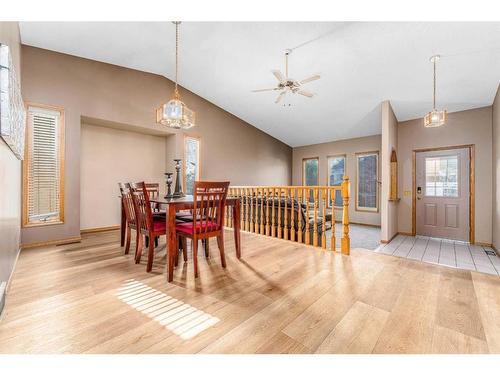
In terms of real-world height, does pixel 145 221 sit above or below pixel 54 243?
above

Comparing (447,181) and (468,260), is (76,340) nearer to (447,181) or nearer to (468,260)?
(468,260)

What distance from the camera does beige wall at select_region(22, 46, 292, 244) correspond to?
133 inches

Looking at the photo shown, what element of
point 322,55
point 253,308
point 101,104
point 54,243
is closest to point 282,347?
point 253,308

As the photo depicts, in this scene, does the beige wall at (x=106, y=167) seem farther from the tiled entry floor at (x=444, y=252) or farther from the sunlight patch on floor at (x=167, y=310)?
the tiled entry floor at (x=444, y=252)

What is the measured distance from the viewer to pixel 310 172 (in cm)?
789

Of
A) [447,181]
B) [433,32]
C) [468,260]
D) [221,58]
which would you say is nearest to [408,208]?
[447,181]

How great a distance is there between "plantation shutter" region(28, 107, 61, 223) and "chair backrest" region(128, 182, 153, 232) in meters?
2.06

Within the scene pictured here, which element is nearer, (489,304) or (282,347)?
(282,347)

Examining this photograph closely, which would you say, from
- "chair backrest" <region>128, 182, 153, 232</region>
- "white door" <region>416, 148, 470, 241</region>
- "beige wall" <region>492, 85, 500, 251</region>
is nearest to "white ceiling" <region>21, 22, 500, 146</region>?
"beige wall" <region>492, 85, 500, 251</region>

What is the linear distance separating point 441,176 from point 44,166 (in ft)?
25.0

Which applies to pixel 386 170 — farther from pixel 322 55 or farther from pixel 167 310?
pixel 167 310

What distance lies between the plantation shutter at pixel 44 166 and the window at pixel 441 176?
24.1 feet

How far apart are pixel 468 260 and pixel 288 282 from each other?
3564mm

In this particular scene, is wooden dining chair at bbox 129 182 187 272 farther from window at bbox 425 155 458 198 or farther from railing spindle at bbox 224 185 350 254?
window at bbox 425 155 458 198
